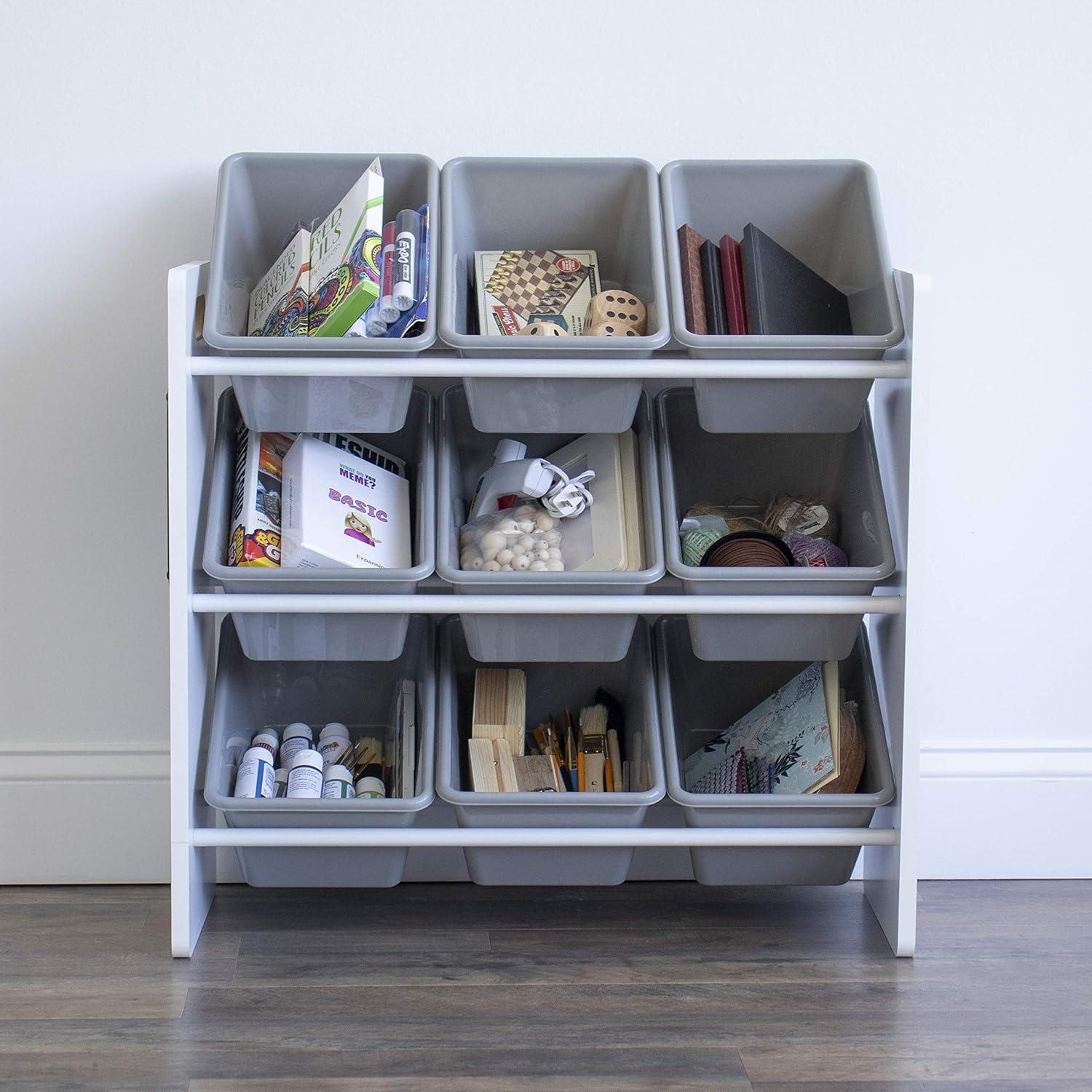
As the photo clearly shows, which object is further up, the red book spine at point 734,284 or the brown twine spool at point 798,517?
the red book spine at point 734,284


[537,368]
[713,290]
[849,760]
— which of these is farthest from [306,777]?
[713,290]

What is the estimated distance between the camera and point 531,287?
55.2 inches

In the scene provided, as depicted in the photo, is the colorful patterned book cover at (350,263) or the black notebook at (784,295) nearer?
the colorful patterned book cover at (350,263)

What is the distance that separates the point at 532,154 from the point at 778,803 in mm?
896

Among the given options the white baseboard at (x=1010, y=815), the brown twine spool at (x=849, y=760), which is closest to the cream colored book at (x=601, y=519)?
the brown twine spool at (x=849, y=760)

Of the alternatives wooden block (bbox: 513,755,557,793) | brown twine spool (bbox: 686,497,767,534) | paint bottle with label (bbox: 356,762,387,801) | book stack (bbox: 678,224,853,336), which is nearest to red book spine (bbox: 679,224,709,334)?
book stack (bbox: 678,224,853,336)

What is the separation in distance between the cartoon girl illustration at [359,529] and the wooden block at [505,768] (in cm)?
31

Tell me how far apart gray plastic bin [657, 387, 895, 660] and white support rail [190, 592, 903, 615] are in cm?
2

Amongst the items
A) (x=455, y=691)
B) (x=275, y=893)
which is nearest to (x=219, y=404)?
(x=455, y=691)

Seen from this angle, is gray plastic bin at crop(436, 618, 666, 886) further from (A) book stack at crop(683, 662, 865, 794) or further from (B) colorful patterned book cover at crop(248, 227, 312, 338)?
(B) colorful patterned book cover at crop(248, 227, 312, 338)

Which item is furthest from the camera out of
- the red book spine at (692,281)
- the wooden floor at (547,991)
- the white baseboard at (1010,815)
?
the white baseboard at (1010,815)

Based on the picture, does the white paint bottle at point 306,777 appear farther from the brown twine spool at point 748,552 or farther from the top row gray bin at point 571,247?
the brown twine spool at point 748,552

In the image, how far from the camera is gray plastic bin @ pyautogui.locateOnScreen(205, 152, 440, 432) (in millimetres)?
1230

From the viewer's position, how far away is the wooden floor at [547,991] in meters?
1.11
